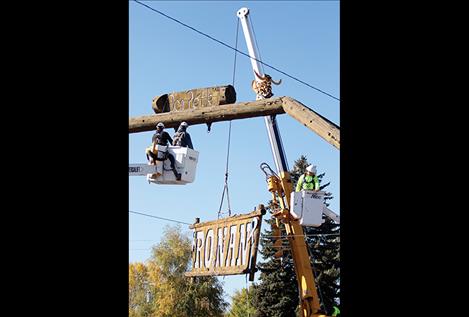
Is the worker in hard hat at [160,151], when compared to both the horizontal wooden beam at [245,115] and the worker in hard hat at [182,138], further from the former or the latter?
the horizontal wooden beam at [245,115]

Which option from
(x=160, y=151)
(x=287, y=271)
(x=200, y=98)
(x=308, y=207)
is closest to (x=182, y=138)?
(x=160, y=151)

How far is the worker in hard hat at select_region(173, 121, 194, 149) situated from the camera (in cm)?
670

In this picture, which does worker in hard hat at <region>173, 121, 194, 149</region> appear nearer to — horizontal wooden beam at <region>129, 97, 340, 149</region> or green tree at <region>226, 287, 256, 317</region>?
horizontal wooden beam at <region>129, 97, 340, 149</region>

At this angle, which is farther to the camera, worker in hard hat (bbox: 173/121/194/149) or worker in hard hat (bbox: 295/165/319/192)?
worker in hard hat (bbox: 295/165/319/192)

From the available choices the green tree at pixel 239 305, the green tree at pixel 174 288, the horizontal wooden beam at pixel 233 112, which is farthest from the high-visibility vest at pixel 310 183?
the green tree at pixel 239 305

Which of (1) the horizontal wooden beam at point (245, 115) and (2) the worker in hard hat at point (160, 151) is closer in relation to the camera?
(1) the horizontal wooden beam at point (245, 115)

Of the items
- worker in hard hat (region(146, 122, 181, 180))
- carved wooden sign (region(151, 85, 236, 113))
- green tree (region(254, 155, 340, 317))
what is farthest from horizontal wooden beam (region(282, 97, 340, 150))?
green tree (region(254, 155, 340, 317))

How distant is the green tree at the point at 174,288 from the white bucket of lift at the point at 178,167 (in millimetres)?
15531

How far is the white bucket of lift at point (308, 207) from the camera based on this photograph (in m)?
7.45

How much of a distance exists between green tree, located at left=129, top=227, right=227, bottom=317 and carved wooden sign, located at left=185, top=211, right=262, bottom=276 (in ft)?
50.2

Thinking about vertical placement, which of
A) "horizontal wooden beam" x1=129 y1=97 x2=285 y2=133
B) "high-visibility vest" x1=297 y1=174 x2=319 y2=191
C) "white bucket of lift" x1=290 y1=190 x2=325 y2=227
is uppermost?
"horizontal wooden beam" x1=129 y1=97 x2=285 y2=133
